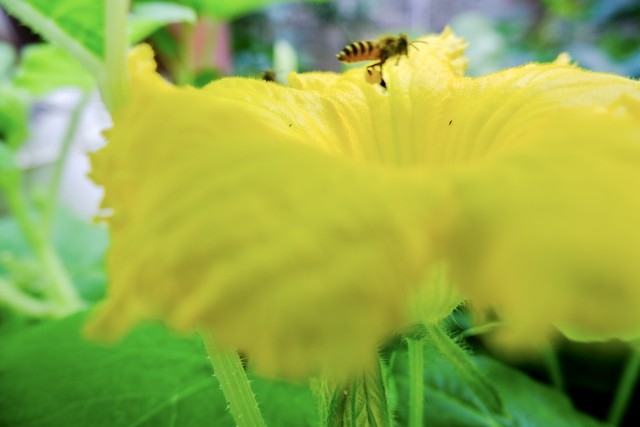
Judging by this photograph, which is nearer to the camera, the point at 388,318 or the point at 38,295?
the point at 388,318

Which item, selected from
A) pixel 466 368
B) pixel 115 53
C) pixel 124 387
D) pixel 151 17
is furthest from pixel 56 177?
pixel 466 368

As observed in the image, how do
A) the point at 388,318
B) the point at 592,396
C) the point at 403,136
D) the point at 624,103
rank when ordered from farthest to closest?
1. the point at 592,396
2. the point at 403,136
3. the point at 624,103
4. the point at 388,318

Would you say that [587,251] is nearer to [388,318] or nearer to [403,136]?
[388,318]

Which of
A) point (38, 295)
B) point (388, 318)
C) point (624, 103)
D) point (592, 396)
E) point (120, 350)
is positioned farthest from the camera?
point (38, 295)

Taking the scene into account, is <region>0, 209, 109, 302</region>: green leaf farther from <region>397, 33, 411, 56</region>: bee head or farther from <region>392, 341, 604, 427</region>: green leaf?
<region>397, 33, 411, 56</region>: bee head

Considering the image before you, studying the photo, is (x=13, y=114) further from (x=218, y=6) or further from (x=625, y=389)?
(x=625, y=389)

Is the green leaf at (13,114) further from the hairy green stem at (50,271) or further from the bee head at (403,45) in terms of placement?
the bee head at (403,45)

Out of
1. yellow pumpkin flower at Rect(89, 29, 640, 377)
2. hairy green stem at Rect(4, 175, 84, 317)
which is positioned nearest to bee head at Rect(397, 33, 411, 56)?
yellow pumpkin flower at Rect(89, 29, 640, 377)

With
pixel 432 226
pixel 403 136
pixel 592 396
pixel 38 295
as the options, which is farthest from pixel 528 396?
pixel 38 295

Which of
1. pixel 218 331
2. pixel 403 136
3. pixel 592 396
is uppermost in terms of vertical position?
pixel 403 136
